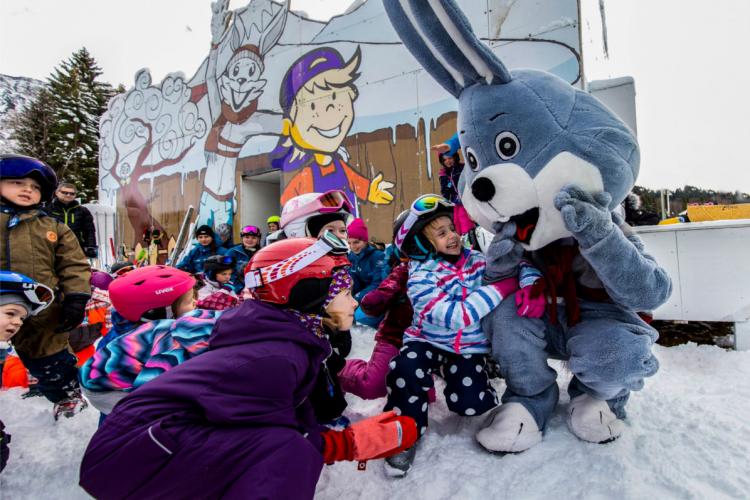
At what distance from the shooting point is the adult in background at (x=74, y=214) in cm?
512

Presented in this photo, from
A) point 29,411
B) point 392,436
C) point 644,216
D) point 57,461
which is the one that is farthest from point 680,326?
point 29,411

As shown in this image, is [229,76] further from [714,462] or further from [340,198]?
[714,462]

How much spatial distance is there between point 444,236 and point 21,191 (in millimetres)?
2564

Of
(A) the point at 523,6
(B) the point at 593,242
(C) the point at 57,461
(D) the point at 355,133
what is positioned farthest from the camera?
(D) the point at 355,133

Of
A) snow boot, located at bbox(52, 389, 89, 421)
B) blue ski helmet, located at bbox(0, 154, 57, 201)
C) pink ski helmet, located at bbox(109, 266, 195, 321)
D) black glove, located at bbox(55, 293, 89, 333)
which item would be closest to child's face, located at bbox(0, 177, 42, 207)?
blue ski helmet, located at bbox(0, 154, 57, 201)

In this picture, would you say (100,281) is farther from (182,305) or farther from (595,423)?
(595,423)

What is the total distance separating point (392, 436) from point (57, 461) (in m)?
1.82

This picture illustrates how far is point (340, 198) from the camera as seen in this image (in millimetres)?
3139

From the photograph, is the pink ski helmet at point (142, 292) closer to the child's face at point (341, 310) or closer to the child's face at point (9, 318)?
the child's face at point (9, 318)

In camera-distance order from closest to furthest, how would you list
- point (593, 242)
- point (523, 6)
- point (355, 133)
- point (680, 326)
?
point (593, 242)
point (680, 326)
point (523, 6)
point (355, 133)

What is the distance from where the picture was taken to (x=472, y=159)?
1.86 metres

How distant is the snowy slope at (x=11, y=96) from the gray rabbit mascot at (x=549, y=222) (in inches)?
920

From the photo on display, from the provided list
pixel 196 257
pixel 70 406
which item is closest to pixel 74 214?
pixel 196 257

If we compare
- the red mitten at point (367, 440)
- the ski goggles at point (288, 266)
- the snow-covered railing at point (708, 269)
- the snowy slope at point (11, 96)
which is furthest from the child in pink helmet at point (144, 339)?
the snowy slope at point (11, 96)
